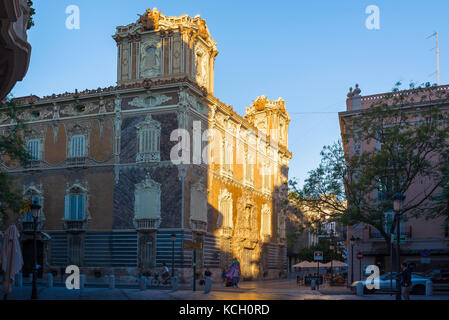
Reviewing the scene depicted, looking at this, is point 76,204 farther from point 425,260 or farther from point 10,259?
point 10,259

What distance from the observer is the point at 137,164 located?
4312 cm

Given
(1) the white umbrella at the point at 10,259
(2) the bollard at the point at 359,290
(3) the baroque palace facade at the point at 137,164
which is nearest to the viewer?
(1) the white umbrella at the point at 10,259

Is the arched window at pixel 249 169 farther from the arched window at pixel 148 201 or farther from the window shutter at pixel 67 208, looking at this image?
the window shutter at pixel 67 208

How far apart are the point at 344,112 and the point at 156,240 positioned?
15822 millimetres

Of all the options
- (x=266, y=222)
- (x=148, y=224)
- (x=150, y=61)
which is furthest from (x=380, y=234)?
(x=266, y=222)

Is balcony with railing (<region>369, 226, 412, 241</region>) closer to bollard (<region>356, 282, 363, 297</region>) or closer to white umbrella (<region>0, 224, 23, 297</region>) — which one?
bollard (<region>356, 282, 363, 297</region>)

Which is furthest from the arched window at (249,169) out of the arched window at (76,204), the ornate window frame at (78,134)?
the arched window at (76,204)

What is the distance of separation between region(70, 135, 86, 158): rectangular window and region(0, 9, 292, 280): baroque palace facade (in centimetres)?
9

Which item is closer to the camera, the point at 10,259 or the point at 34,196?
the point at 10,259

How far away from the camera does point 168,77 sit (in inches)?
1703

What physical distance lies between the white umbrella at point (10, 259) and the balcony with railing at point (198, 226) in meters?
23.7

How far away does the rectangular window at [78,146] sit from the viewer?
45.3 m

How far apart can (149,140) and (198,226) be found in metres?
7.32

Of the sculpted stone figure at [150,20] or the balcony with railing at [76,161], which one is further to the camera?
the balcony with railing at [76,161]
